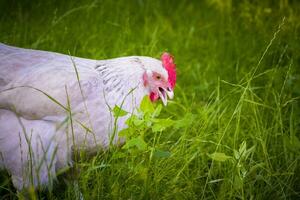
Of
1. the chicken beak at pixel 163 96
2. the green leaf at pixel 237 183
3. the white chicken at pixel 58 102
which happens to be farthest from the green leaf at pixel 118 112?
the green leaf at pixel 237 183

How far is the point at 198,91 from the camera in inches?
144

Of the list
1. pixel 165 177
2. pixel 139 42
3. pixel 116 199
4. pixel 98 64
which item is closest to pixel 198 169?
pixel 165 177

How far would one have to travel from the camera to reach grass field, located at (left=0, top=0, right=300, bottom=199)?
7.41 feet

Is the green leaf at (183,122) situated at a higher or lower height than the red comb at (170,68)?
lower

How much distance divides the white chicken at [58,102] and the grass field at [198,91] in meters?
0.11

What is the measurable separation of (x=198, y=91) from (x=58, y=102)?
169cm

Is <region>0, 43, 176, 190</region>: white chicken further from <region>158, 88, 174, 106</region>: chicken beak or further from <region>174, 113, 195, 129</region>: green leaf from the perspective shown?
<region>174, 113, 195, 129</region>: green leaf

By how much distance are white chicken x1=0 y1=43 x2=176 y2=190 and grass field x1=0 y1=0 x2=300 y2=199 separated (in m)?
0.11

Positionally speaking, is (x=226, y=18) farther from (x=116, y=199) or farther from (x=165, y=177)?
(x=116, y=199)

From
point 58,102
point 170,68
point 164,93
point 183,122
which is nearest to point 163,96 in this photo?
point 164,93

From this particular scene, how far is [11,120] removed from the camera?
2.20 metres

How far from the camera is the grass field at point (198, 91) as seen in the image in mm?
2260

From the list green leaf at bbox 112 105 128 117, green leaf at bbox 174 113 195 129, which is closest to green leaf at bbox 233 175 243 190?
green leaf at bbox 174 113 195 129

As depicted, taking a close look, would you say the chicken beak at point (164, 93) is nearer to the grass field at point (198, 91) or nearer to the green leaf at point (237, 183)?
the grass field at point (198, 91)
